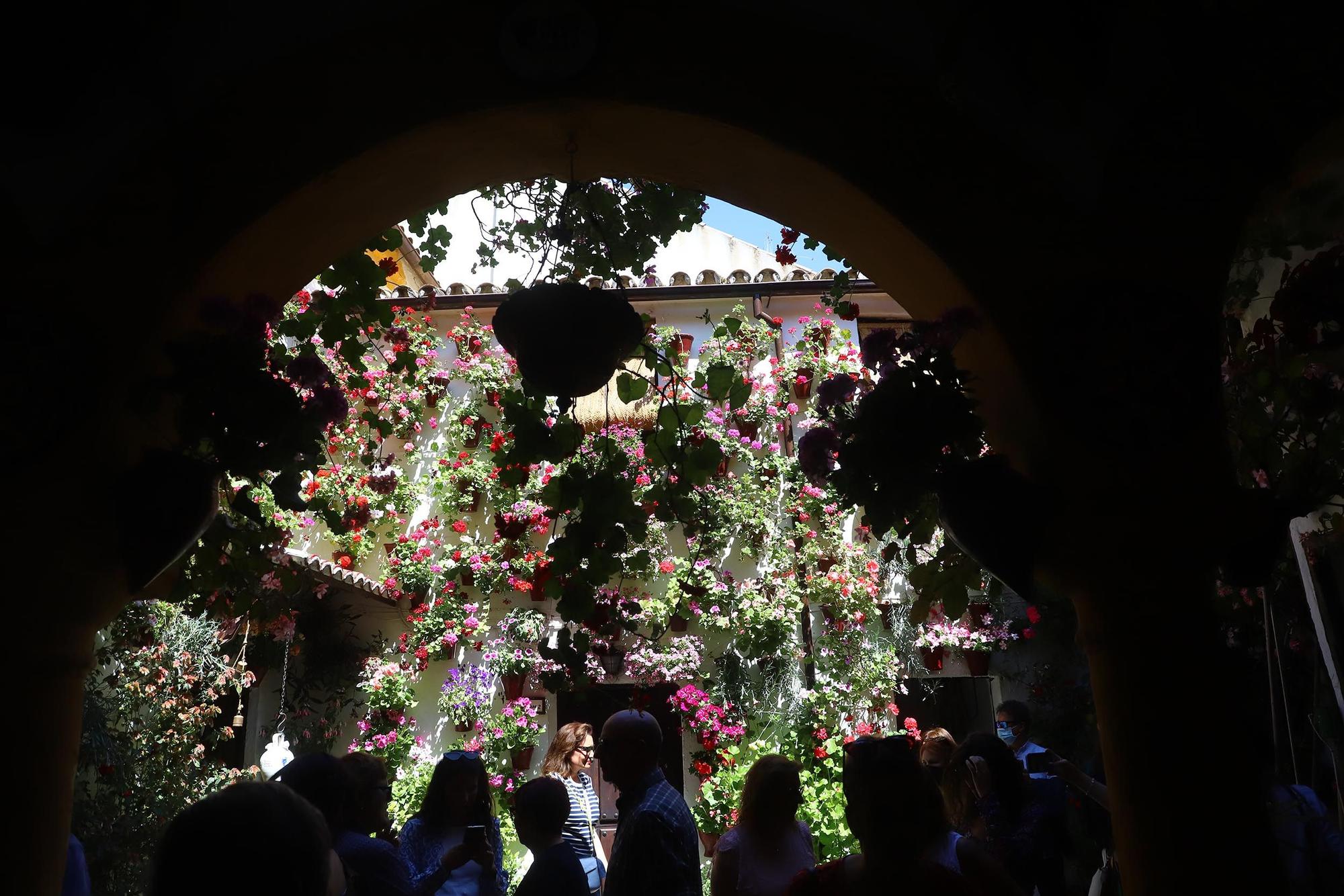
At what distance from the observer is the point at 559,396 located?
2145 millimetres

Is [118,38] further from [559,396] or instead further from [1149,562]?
[1149,562]

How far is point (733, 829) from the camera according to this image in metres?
3.02

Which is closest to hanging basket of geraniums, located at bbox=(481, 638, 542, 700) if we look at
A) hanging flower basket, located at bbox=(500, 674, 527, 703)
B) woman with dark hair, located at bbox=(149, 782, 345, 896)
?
hanging flower basket, located at bbox=(500, 674, 527, 703)

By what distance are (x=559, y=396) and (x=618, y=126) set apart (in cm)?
65

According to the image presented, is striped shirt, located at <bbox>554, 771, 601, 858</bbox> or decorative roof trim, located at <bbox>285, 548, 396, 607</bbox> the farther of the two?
decorative roof trim, located at <bbox>285, 548, 396, 607</bbox>

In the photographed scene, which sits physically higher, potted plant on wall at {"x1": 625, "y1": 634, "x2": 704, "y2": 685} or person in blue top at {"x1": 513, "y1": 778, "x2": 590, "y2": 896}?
potted plant on wall at {"x1": 625, "y1": 634, "x2": 704, "y2": 685}

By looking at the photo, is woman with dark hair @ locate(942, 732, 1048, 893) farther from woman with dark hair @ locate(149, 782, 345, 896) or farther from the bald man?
woman with dark hair @ locate(149, 782, 345, 896)

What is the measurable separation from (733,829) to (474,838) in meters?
0.85

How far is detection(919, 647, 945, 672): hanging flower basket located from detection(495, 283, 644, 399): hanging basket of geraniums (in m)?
5.76

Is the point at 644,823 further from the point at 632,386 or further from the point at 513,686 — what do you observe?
the point at 513,686

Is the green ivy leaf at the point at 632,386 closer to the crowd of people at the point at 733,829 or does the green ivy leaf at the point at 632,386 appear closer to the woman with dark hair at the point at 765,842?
the crowd of people at the point at 733,829

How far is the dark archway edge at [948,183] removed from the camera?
170 centimetres

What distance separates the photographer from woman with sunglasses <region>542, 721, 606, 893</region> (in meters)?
4.04

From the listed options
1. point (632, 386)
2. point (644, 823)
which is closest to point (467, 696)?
point (644, 823)
